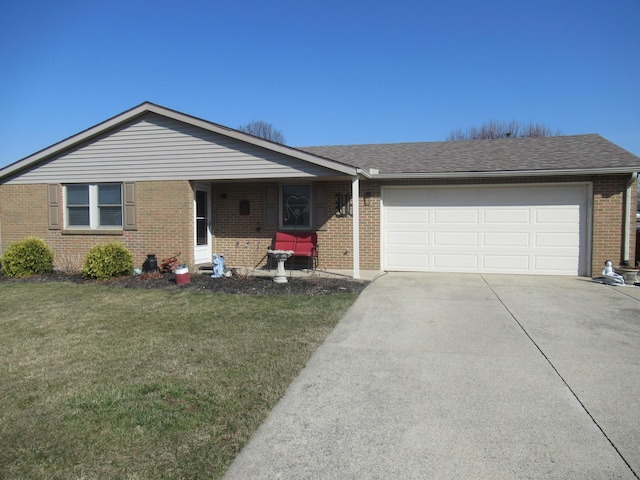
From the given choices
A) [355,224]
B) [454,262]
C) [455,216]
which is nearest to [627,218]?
[455,216]

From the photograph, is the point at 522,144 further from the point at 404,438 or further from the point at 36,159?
the point at 36,159

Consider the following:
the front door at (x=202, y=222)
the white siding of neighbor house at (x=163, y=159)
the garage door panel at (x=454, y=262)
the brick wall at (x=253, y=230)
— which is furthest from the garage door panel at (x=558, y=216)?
the front door at (x=202, y=222)

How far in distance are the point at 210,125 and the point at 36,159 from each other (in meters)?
5.17

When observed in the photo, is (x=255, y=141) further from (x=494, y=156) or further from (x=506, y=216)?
(x=506, y=216)

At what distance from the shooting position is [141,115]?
11.2 metres

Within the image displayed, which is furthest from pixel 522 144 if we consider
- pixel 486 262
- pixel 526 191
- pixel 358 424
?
pixel 358 424

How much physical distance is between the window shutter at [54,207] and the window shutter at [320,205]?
699 cm

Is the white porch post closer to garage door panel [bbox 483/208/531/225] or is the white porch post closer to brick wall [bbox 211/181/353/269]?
brick wall [bbox 211/181/353/269]

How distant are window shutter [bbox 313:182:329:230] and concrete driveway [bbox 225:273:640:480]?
16.6ft

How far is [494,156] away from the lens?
1155cm

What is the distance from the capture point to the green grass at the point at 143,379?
2.99 metres

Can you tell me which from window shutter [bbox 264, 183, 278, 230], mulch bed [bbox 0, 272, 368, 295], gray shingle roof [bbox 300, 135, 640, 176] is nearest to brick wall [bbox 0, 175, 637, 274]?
window shutter [bbox 264, 183, 278, 230]

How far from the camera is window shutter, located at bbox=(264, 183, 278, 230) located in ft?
39.5

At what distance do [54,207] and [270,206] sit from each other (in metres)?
5.89
